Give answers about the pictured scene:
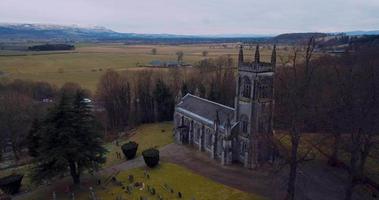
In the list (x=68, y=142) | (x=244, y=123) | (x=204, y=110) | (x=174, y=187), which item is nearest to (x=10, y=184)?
(x=68, y=142)

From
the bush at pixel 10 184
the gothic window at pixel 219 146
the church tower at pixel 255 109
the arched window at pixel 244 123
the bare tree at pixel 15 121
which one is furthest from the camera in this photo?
the bare tree at pixel 15 121

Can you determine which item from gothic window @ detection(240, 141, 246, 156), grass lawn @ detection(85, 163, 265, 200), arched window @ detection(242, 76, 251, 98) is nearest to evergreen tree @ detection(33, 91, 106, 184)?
grass lawn @ detection(85, 163, 265, 200)

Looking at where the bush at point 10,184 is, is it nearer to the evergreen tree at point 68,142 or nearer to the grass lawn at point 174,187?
the evergreen tree at point 68,142

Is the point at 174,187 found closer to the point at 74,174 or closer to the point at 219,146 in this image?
the point at 219,146

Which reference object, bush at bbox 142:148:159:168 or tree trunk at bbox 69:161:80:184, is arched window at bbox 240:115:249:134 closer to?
bush at bbox 142:148:159:168

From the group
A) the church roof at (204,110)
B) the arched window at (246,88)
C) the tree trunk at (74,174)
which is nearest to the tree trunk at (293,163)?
the arched window at (246,88)
